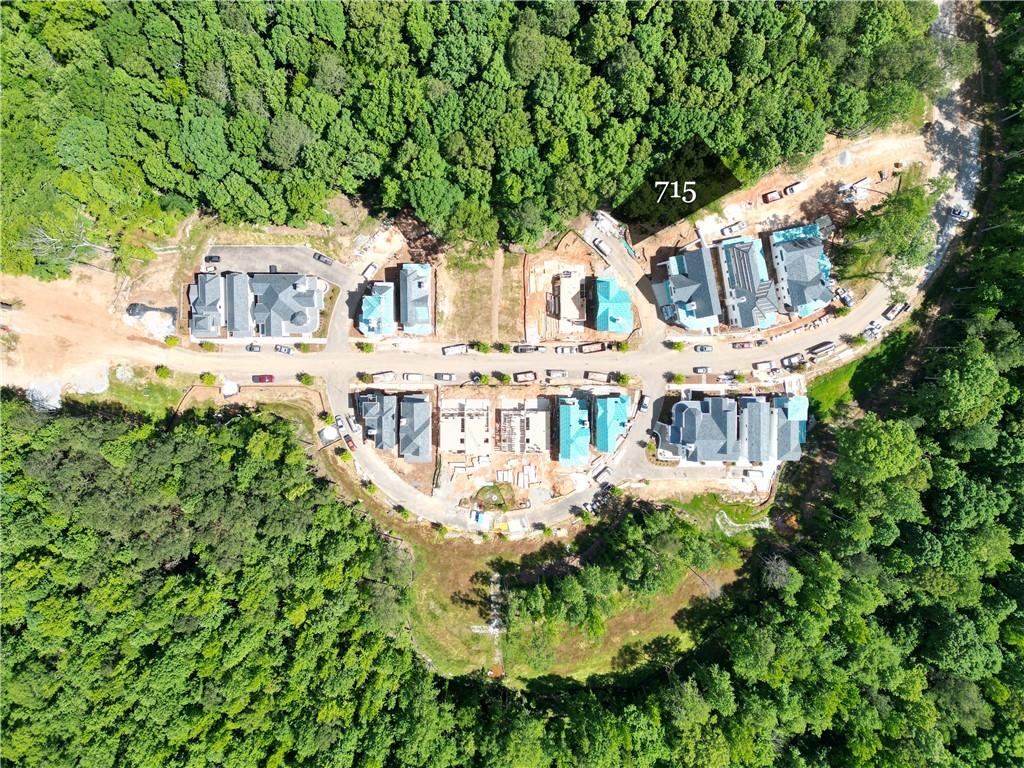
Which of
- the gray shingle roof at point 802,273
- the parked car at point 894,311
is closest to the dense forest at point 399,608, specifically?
the parked car at point 894,311

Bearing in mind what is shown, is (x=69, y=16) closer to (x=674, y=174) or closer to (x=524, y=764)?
(x=674, y=174)

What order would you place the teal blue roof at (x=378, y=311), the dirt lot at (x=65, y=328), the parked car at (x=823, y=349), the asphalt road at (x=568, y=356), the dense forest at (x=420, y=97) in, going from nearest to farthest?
the dense forest at (x=420, y=97)
the teal blue roof at (x=378, y=311)
the dirt lot at (x=65, y=328)
the asphalt road at (x=568, y=356)
the parked car at (x=823, y=349)

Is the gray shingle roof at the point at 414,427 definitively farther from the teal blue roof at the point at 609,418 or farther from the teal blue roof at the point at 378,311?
the teal blue roof at the point at 609,418

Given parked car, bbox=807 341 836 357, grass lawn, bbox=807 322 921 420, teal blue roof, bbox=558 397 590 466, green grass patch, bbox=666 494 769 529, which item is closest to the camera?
teal blue roof, bbox=558 397 590 466

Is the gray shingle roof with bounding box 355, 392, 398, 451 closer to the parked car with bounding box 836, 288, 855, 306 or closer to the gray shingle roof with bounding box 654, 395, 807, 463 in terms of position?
the gray shingle roof with bounding box 654, 395, 807, 463

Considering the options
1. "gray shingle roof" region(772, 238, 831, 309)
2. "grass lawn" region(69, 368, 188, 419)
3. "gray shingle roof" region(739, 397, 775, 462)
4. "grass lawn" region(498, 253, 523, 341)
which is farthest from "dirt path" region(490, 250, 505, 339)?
"grass lawn" region(69, 368, 188, 419)

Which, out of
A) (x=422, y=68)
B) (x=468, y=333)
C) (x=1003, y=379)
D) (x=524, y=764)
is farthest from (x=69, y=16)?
(x=1003, y=379)
